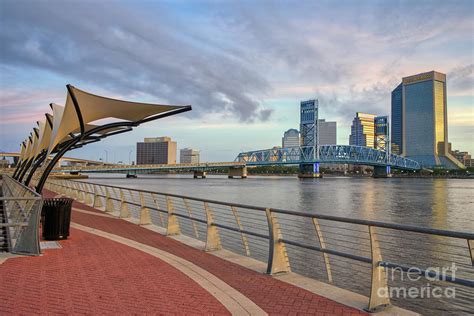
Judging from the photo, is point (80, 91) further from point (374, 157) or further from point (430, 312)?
point (374, 157)

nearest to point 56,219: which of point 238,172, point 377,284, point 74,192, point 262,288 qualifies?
point 262,288

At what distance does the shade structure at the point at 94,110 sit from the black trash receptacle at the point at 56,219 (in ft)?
9.72

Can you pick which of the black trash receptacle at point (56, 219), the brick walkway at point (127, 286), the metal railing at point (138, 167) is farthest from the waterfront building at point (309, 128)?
the brick walkway at point (127, 286)

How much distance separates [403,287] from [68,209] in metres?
8.06

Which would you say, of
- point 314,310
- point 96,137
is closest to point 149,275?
point 314,310

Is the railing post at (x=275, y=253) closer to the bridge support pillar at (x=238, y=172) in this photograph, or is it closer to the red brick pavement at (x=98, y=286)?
the red brick pavement at (x=98, y=286)

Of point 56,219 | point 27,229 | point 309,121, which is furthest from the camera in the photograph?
point 309,121

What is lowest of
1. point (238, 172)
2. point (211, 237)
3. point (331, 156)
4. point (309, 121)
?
point (211, 237)

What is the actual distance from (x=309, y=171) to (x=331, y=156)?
15.5m

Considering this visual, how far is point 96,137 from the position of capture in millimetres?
17969

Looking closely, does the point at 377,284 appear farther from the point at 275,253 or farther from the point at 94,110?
the point at 94,110

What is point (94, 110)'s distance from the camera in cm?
1249

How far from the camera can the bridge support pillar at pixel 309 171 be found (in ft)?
485

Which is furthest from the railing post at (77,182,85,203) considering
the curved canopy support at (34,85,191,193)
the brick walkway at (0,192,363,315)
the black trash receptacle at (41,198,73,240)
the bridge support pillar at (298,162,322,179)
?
the bridge support pillar at (298,162,322,179)
